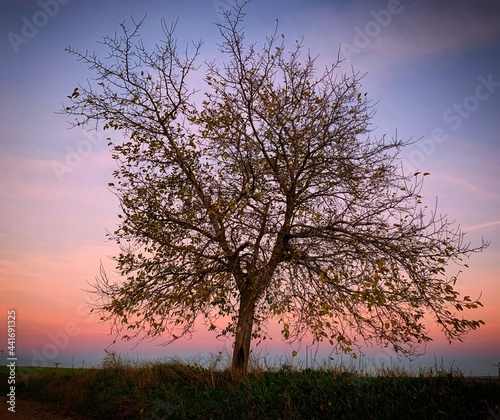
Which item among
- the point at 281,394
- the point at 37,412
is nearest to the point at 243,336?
the point at 281,394

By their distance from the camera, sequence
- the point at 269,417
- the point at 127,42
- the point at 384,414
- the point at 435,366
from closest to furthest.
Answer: the point at 384,414 < the point at 269,417 < the point at 435,366 < the point at 127,42

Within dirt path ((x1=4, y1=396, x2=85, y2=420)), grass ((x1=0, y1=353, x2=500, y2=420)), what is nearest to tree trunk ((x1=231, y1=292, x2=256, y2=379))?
grass ((x1=0, y1=353, x2=500, y2=420))

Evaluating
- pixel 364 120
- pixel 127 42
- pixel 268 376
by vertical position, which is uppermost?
pixel 127 42

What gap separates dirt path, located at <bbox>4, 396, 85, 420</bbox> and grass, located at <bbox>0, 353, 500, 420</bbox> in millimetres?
363

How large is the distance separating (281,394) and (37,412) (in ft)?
32.9

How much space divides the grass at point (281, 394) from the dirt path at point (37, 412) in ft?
1.19

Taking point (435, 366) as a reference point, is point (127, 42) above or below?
above

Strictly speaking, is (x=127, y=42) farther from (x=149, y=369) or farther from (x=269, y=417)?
(x=269, y=417)

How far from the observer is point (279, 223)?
12.8 meters

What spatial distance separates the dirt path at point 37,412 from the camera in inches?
521

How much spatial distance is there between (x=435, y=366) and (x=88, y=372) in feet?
43.3

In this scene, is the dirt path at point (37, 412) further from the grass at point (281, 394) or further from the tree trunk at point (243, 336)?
the tree trunk at point (243, 336)

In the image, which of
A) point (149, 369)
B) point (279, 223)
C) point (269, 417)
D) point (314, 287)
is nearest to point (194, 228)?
point (279, 223)

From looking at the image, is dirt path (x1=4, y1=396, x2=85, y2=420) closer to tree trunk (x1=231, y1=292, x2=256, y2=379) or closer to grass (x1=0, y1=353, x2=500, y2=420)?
grass (x1=0, y1=353, x2=500, y2=420)
